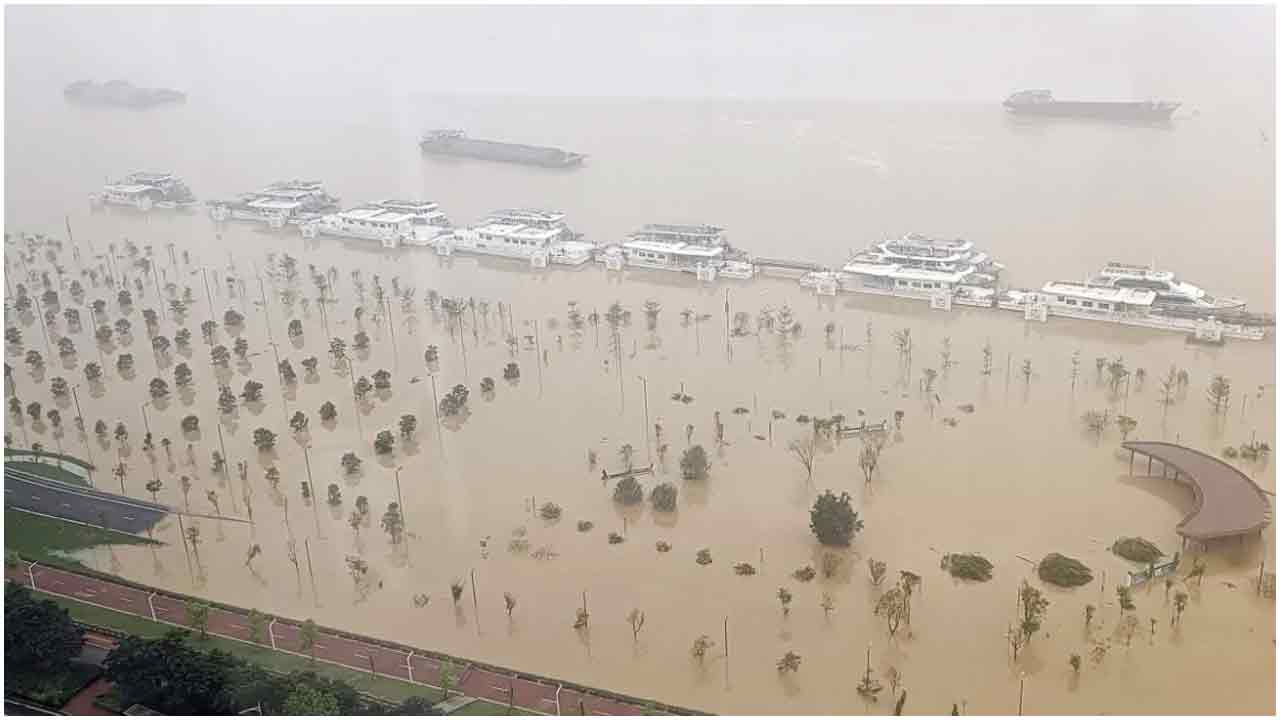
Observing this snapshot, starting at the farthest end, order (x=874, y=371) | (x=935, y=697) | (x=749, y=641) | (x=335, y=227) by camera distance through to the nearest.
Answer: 1. (x=335, y=227)
2. (x=874, y=371)
3. (x=749, y=641)
4. (x=935, y=697)

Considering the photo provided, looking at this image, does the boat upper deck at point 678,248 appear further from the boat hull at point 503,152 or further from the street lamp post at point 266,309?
the street lamp post at point 266,309

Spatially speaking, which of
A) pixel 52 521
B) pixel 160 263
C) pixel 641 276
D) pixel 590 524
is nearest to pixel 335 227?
pixel 160 263

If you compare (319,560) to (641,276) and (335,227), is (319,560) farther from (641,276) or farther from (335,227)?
(335,227)

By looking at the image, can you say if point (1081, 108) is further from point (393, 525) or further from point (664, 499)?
point (393, 525)

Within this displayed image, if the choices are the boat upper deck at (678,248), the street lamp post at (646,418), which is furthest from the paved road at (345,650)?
the boat upper deck at (678,248)

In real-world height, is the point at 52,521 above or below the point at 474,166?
below

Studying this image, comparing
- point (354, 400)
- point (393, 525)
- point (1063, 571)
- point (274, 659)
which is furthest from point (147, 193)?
point (1063, 571)
